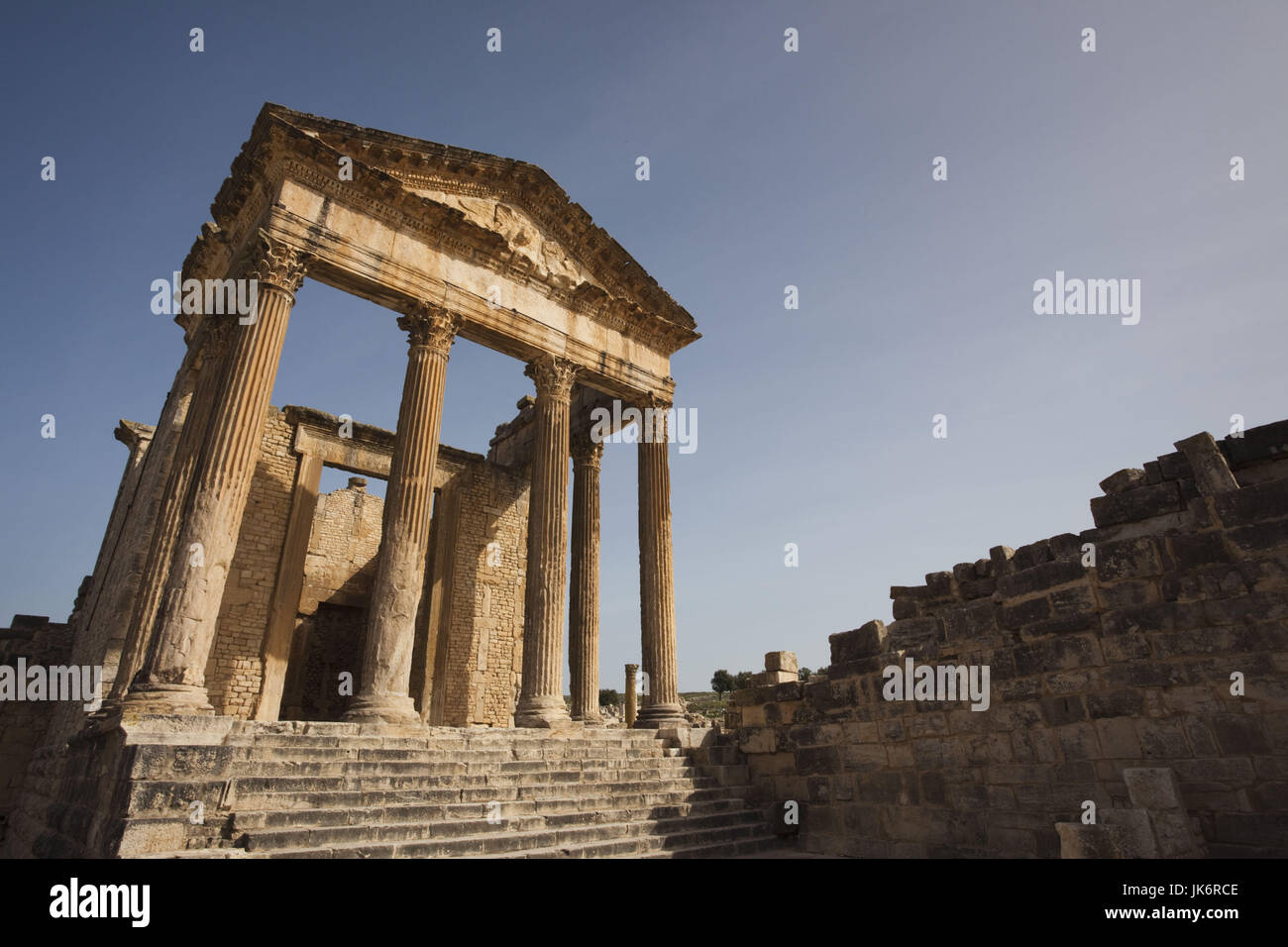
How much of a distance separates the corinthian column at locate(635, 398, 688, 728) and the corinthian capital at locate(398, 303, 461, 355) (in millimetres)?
5056

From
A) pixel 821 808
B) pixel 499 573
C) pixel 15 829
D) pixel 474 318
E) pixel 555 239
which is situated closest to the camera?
pixel 821 808

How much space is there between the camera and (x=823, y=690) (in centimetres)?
919

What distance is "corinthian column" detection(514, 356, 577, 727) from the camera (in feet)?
38.7

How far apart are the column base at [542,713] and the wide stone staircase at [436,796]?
338 millimetres

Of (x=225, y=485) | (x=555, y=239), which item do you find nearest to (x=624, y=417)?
(x=555, y=239)

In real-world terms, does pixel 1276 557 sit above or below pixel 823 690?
above

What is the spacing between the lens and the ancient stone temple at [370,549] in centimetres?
787

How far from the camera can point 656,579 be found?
14672 mm

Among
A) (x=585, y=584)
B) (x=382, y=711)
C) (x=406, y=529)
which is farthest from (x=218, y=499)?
(x=585, y=584)

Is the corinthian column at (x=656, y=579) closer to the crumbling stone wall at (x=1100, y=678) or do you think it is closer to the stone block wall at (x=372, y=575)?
the crumbling stone wall at (x=1100, y=678)

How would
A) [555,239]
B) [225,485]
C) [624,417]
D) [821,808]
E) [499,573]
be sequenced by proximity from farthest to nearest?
[499,573] < [624,417] < [555,239] < [225,485] < [821,808]

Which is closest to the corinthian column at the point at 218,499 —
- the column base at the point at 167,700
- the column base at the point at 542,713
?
the column base at the point at 167,700
